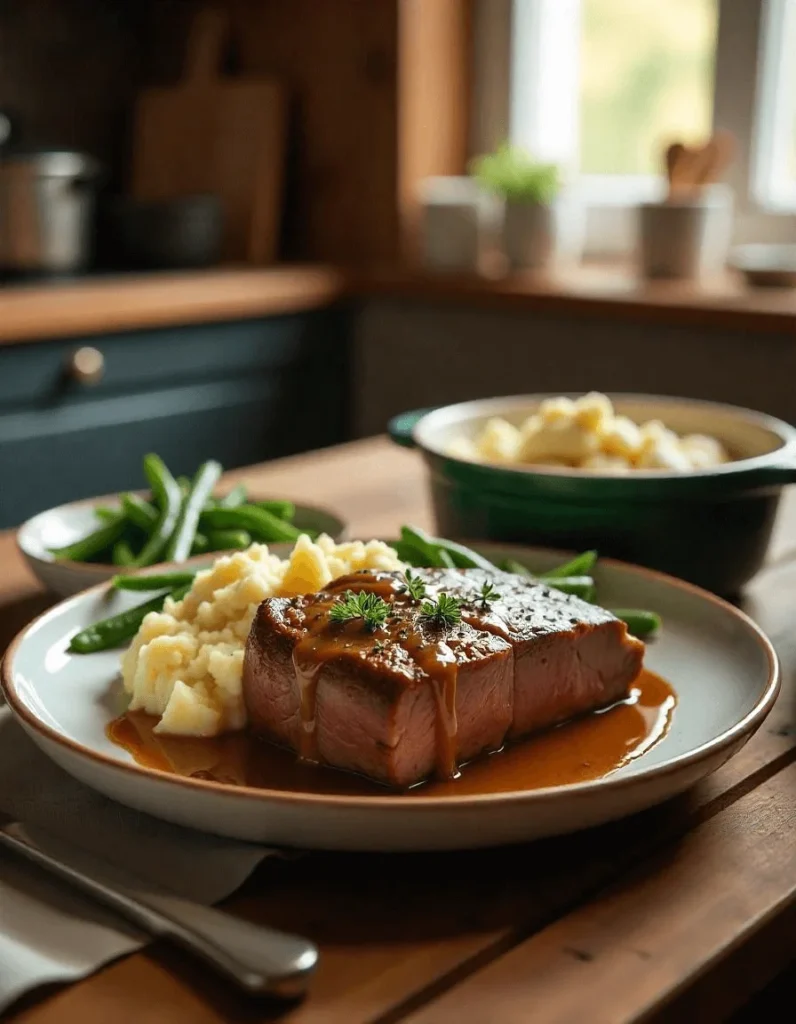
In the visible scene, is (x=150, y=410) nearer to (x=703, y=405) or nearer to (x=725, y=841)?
(x=703, y=405)

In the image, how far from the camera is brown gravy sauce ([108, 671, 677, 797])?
2.77ft

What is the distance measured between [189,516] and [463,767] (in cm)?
64

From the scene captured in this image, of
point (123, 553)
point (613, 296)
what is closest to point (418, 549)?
point (123, 553)

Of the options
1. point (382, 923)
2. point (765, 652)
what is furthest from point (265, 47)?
point (382, 923)

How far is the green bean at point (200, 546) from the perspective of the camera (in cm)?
143

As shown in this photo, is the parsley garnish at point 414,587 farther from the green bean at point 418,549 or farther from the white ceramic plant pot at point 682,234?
the white ceramic plant pot at point 682,234

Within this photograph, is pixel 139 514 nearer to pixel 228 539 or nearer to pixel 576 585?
pixel 228 539

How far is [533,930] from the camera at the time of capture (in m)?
0.75

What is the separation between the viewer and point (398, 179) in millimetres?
3654

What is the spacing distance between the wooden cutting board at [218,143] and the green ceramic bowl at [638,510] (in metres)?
2.48

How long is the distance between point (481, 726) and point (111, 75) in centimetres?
359

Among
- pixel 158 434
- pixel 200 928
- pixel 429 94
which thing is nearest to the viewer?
pixel 200 928

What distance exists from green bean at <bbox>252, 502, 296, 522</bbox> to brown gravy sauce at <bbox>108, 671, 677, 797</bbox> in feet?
1.74

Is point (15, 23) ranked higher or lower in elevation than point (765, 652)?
higher
